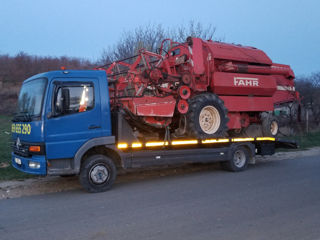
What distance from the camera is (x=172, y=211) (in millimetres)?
5508

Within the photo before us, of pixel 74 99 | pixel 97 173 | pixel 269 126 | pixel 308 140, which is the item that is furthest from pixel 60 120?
pixel 308 140

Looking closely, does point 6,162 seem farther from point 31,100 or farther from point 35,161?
point 35,161

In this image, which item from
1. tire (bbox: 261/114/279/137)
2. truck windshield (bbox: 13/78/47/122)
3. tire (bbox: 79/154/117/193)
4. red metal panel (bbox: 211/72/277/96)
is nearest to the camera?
truck windshield (bbox: 13/78/47/122)

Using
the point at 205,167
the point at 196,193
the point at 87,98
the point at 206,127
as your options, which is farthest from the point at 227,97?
the point at 87,98

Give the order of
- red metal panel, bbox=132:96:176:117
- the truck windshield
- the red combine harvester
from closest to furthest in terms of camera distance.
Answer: the truck windshield → red metal panel, bbox=132:96:176:117 → the red combine harvester

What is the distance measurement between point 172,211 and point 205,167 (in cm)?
509

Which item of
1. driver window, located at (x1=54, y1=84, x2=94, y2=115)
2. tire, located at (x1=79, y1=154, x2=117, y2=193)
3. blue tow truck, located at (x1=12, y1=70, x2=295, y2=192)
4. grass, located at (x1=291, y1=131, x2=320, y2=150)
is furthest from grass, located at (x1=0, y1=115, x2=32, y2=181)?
grass, located at (x1=291, y1=131, x2=320, y2=150)

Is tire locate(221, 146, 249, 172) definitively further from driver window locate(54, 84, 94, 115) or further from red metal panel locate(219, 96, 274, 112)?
driver window locate(54, 84, 94, 115)

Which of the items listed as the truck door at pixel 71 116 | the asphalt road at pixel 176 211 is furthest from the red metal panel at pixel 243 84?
the truck door at pixel 71 116

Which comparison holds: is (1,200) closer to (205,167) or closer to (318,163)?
(205,167)

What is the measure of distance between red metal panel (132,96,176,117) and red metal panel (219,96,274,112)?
6.33ft

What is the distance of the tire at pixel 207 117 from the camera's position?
830 cm

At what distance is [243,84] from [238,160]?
7.97ft

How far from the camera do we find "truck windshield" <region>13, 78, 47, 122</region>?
6660 millimetres
